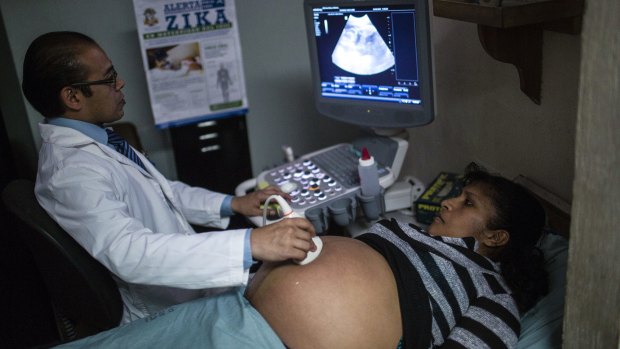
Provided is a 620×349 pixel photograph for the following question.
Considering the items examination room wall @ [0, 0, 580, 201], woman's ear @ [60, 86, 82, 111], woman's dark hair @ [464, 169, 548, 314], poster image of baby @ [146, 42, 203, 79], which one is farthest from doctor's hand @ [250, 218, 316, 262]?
poster image of baby @ [146, 42, 203, 79]

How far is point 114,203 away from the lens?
1.38 m

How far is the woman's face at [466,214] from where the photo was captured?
4.78 feet

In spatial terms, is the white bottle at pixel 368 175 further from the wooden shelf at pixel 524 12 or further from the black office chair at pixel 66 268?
the black office chair at pixel 66 268

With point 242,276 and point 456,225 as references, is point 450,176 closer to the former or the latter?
point 456,225

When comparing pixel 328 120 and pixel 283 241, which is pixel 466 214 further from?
pixel 328 120

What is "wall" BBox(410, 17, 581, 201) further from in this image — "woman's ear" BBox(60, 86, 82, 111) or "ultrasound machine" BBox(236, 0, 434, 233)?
"woman's ear" BBox(60, 86, 82, 111)

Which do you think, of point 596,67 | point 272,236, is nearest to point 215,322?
point 272,236

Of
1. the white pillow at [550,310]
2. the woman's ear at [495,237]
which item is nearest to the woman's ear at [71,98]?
the woman's ear at [495,237]

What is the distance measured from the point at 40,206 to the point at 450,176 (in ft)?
3.91

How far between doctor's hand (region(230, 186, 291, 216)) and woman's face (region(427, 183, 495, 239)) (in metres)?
0.50

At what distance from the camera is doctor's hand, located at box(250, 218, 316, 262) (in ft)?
4.14

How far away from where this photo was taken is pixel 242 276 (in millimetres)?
1307

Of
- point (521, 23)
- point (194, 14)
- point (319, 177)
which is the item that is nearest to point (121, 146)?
point (319, 177)

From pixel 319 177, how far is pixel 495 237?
644 mm
